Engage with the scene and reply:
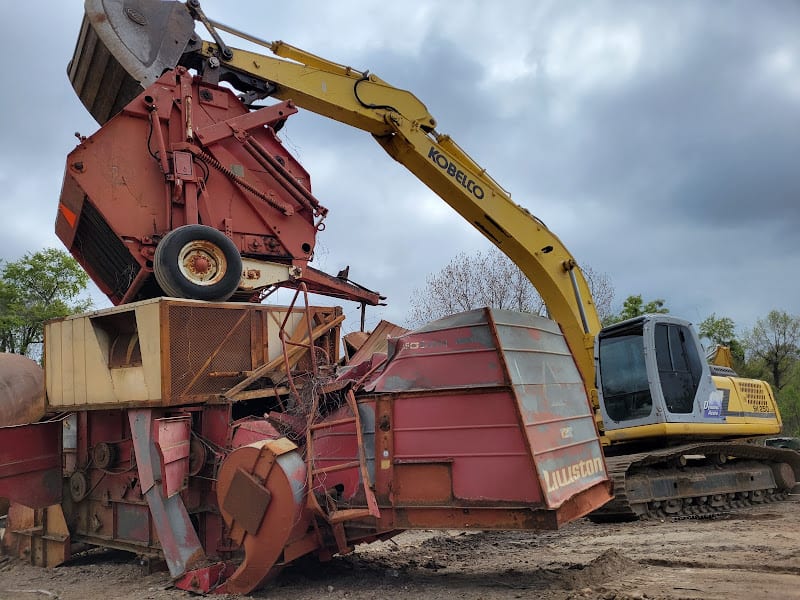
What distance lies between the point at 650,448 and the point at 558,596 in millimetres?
5108

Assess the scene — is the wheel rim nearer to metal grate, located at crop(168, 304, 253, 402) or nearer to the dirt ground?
metal grate, located at crop(168, 304, 253, 402)

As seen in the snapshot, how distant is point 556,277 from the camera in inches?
403

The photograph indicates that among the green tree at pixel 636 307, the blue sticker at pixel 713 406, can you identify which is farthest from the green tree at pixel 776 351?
the blue sticker at pixel 713 406

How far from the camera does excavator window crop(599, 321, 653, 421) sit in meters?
9.25

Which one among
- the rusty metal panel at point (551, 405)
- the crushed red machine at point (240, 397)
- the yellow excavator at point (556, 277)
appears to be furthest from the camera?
the yellow excavator at point (556, 277)

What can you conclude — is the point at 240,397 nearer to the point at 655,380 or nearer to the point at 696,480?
the point at 655,380

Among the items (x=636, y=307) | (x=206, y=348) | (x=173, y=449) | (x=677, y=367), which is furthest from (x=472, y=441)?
(x=636, y=307)

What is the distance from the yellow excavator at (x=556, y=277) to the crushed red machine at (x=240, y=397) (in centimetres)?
77

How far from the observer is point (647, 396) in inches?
362

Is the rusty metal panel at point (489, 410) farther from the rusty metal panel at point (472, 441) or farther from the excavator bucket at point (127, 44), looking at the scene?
the excavator bucket at point (127, 44)

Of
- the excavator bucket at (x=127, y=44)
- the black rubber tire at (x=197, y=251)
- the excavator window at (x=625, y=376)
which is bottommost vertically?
the excavator window at (x=625, y=376)

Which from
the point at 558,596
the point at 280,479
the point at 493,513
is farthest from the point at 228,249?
the point at 558,596

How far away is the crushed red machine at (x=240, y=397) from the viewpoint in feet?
17.2

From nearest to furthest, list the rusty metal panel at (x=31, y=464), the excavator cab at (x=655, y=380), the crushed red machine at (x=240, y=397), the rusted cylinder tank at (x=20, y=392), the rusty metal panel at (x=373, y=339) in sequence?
the crushed red machine at (x=240, y=397) → the rusty metal panel at (x=31, y=464) → the rusty metal panel at (x=373, y=339) → the excavator cab at (x=655, y=380) → the rusted cylinder tank at (x=20, y=392)
